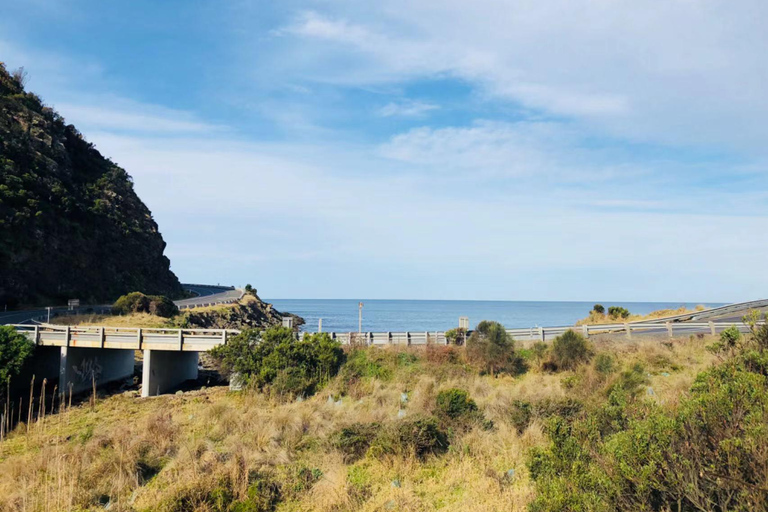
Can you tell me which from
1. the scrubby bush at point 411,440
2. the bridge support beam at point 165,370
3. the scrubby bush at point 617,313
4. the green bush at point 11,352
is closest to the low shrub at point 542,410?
the scrubby bush at point 411,440

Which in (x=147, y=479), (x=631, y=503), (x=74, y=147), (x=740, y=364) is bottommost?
(x=147, y=479)

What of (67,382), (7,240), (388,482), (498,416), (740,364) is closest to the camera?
(740,364)

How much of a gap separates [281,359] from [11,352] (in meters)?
13.1

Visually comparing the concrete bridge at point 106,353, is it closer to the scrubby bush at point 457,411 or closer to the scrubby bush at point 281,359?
the scrubby bush at point 281,359

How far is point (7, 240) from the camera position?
49.6m

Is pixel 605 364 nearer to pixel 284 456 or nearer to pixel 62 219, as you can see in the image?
pixel 284 456

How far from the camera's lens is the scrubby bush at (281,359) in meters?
22.7

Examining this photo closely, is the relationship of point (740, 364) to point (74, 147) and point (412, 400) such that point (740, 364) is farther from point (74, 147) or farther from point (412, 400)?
point (74, 147)

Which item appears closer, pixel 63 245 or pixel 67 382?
pixel 67 382

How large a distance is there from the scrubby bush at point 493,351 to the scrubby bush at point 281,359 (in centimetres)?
639

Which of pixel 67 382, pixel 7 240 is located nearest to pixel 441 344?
pixel 67 382

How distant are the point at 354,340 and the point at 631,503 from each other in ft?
70.7

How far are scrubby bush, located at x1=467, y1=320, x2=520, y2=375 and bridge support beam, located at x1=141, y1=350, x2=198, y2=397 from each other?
611 inches

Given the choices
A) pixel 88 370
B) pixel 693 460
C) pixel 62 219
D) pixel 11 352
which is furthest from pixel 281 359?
pixel 62 219
